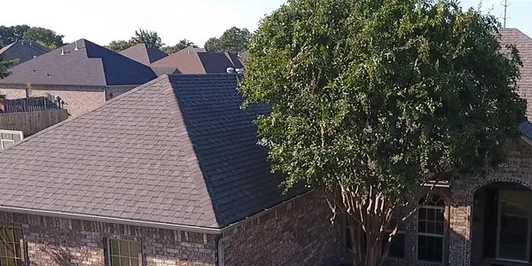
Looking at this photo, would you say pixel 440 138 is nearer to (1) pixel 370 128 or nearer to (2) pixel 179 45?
(1) pixel 370 128

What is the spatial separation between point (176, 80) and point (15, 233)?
17.2 ft

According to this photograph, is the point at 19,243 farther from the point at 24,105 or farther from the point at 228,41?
the point at 228,41

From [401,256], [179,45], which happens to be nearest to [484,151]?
[401,256]

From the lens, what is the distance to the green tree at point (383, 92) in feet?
31.1

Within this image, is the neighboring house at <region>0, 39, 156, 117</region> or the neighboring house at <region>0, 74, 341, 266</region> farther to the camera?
the neighboring house at <region>0, 39, 156, 117</region>

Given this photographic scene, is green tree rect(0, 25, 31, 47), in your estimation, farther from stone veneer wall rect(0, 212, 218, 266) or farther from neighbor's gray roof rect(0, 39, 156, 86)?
stone veneer wall rect(0, 212, 218, 266)

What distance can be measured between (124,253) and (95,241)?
67 cm

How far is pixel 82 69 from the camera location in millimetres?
41594

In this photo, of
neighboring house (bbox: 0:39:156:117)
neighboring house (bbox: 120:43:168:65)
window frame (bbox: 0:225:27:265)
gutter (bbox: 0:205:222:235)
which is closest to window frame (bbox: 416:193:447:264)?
gutter (bbox: 0:205:222:235)

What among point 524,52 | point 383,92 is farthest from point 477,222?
point 383,92

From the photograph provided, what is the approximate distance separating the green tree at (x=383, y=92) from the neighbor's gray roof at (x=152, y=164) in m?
1.47

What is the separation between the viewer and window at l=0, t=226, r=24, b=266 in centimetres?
1197

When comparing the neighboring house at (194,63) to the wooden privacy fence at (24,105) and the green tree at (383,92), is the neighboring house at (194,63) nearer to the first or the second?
the wooden privacy fence at (24,105)

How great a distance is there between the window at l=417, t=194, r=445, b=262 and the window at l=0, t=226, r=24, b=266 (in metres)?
10.1
